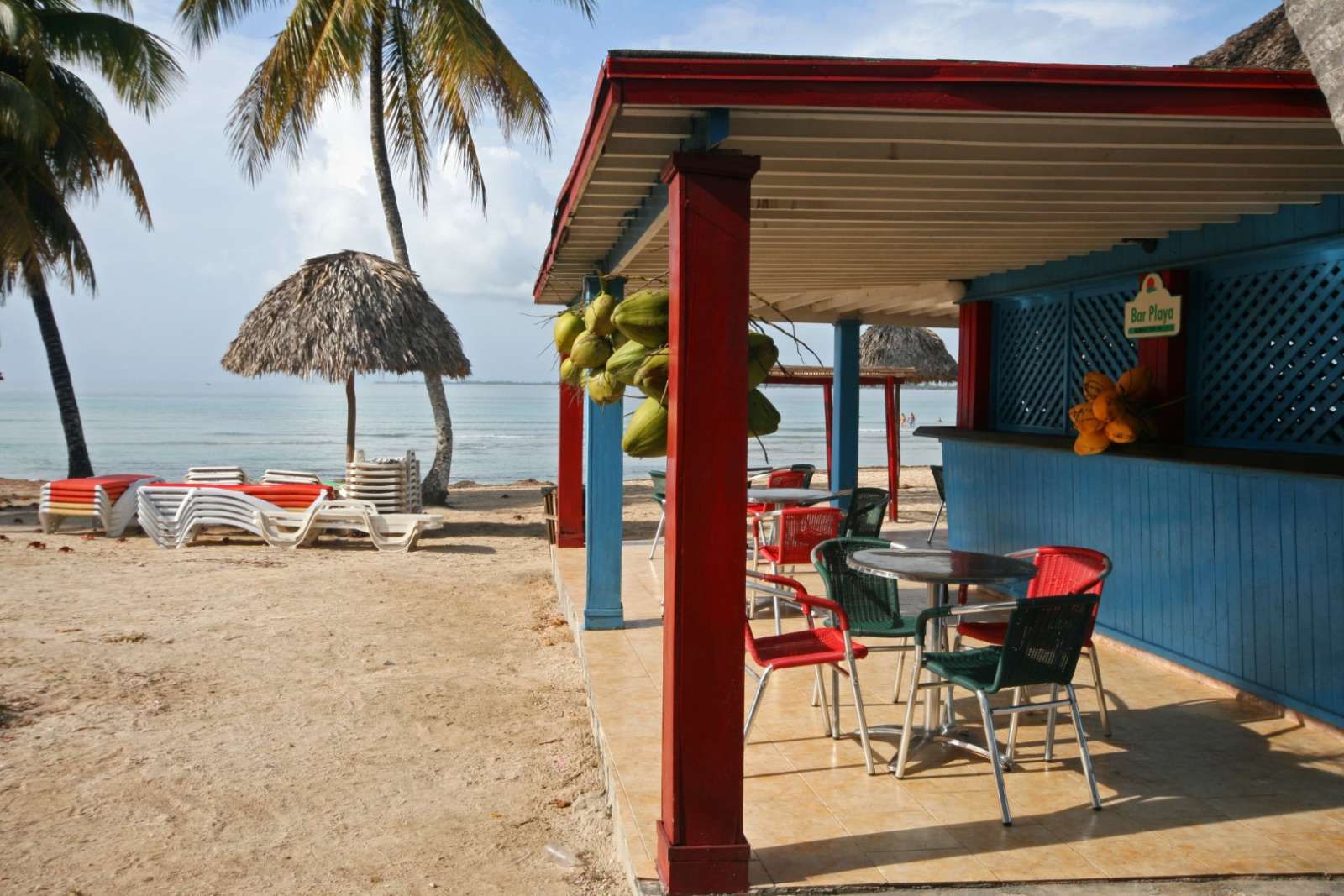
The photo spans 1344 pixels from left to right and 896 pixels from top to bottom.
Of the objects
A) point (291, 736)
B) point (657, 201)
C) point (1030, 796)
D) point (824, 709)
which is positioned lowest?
point (291, 736)

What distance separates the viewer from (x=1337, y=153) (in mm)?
3873

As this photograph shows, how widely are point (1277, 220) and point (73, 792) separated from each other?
20.0 feet

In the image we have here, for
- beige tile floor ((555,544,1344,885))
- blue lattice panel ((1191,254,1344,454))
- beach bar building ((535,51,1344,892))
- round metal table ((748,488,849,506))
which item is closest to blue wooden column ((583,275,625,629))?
beach bar building ((535,51,1344,892))

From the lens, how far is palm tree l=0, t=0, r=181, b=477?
630 inches

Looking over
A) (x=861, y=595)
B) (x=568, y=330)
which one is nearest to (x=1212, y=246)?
(x=861, y=595)

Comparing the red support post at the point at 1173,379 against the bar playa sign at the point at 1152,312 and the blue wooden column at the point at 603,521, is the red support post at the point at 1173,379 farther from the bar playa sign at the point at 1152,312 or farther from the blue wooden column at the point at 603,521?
the blue wooden column at the point at 603,521

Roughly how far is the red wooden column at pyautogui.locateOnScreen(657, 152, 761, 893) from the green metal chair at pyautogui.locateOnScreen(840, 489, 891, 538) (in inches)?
153

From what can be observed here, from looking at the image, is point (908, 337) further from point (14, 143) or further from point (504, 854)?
point (504, 854)

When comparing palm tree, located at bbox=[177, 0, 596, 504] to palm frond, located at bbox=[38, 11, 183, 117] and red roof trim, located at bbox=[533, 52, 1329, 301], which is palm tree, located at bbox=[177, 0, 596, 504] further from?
red roof trim, located at bbox=[533, 52, 1329, 301]

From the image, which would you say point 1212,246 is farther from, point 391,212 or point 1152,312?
point 391,212

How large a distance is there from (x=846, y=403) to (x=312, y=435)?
4151 centimetres

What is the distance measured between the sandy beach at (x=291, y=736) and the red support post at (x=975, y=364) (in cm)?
373

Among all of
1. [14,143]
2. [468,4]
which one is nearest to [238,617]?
[468,4]

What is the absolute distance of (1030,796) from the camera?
4023 mm
